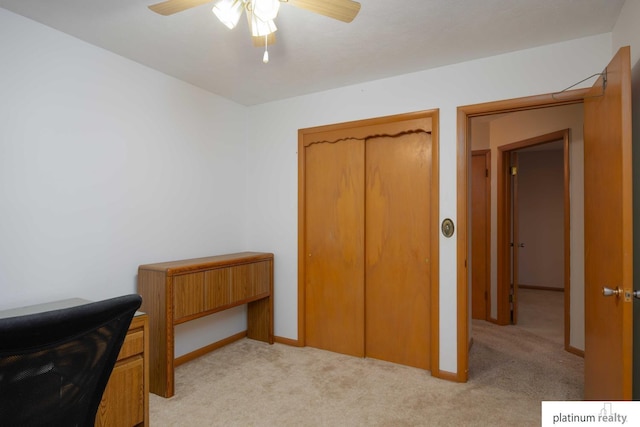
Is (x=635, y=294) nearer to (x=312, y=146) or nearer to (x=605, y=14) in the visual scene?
(x=605, y=14)

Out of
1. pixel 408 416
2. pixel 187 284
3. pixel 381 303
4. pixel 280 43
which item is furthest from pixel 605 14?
pixel 187 284

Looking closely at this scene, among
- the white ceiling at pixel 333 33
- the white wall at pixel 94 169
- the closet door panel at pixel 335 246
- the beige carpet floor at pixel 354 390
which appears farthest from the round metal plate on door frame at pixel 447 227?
the white wall at pixel 94 169

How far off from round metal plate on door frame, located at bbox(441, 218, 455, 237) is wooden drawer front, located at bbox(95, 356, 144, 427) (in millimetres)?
Result: 2238

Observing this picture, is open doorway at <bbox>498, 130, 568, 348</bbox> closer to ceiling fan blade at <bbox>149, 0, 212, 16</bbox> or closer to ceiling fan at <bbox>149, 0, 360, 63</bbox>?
ceiling fan at <bbox>149, 0, 360, 63</bbox>

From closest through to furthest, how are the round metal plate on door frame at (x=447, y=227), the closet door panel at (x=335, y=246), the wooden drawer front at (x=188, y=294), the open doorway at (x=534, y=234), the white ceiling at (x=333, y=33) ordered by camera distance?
1. the white ceiling at (x=333, y=33)
2. the wooden drawer front at (x=188, y=294)
3. the round metal plate on door frame at (x=447, y=227)
4. the closet door panel at (x=335, y=246)
5. the open doorway at (x=534, y=234)

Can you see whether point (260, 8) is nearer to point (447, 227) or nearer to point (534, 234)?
point (447, 227)

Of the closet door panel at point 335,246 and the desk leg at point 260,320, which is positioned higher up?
the closet door panel at point 335,246

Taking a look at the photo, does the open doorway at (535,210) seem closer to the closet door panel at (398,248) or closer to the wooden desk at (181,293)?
the closet door panel at (398,248)

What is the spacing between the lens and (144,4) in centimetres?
189

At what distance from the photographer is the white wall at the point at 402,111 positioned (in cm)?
236

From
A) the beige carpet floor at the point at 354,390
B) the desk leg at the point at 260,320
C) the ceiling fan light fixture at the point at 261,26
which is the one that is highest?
the ceiling fan light fixture at the point at 261,26

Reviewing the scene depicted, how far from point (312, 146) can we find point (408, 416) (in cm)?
236

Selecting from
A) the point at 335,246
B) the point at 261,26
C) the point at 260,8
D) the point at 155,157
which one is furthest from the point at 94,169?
the point at 335,246

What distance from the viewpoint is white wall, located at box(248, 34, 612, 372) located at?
236cm
